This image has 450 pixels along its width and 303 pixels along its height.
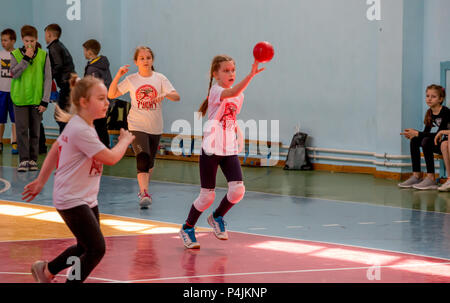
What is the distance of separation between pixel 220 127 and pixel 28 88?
5933 mm

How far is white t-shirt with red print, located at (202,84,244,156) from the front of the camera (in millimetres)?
6309

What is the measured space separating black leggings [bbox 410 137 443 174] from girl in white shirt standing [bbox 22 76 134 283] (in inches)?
269

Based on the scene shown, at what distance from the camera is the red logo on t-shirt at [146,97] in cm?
855

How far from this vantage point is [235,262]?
231 inches

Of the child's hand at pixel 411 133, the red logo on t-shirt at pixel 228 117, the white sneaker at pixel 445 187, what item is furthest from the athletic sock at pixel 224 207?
the child's hand at pixel 411 133

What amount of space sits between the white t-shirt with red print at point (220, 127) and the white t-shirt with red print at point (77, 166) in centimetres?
Result: 181

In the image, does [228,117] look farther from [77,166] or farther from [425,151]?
[425,151]

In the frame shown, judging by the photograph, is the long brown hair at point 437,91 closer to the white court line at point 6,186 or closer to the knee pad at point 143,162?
the knee pad at point 143,162

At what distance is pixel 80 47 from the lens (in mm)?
16125

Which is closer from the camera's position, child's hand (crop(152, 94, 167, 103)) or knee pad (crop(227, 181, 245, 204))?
knee pad (crop(227, 181, 245, 204))

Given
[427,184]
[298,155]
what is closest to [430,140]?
[427,184]

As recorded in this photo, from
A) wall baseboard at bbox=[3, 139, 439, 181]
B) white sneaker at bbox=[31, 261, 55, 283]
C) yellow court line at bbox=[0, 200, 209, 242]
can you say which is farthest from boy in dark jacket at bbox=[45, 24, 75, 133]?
white sneaker at bbox=[31, 261, 55, 283]

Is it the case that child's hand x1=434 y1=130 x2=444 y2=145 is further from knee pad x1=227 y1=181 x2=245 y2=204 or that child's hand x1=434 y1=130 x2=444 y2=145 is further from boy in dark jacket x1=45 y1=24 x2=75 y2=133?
boy in dark jacket x1=45 y1=24 x2=75 y2=133
